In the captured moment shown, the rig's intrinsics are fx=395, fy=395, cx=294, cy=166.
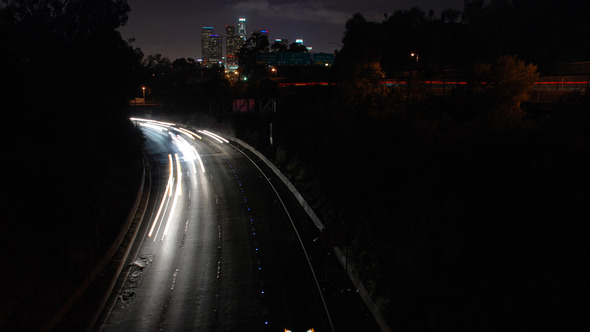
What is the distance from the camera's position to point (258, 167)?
46969 millimetres

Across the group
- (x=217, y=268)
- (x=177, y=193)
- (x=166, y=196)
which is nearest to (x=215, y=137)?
(x=177, y=193)

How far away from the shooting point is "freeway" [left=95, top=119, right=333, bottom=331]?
17406mm

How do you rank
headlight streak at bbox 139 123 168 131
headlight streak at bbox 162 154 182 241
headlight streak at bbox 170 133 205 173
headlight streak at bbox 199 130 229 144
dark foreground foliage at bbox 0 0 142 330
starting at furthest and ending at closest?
headlight streak at bbox 139 123 168 131, headlight streak at bbox 199 130 229 144, headlight streak at bbox 170 133 205 173, headlight streak at bbox 162 154 182 241, dark foreground foliage at bbox 0 0 142 330

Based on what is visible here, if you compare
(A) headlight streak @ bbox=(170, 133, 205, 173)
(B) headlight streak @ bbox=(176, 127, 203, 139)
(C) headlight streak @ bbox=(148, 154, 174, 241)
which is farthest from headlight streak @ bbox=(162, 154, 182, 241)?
(B) headlight streak @ bbox=(176, 127, 203, 139)

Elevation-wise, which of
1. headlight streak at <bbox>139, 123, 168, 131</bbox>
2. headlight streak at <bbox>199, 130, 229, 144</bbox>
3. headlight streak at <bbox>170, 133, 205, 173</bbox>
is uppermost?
headlight streak at <bbox>139, 123, 168, 131</bbox>

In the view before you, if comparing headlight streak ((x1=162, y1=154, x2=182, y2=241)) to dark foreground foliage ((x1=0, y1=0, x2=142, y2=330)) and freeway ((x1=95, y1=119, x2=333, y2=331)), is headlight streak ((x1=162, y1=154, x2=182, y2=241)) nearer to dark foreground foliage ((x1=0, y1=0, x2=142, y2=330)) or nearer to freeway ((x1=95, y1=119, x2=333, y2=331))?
freeway ((x1=95, y1=119, x2=333, y2=331))

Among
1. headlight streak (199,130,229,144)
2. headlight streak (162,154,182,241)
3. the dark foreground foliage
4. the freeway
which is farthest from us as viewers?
headlight streak (199,130,229,144)

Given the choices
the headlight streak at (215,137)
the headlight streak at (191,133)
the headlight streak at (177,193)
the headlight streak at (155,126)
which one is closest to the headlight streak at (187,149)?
the headlight streak at (177,193)

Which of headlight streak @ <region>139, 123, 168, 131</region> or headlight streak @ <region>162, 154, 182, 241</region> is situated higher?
headlight streak @ <region>139, 123, 168, 131</region>

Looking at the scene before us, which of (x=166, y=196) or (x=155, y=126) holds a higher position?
(x=155, y=126)

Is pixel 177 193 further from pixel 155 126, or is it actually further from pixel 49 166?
pixel 155 126

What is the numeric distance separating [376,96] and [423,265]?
1827 centimetres

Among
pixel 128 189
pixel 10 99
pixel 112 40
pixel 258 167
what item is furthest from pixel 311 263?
pixel 112 40

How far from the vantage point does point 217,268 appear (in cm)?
2209
